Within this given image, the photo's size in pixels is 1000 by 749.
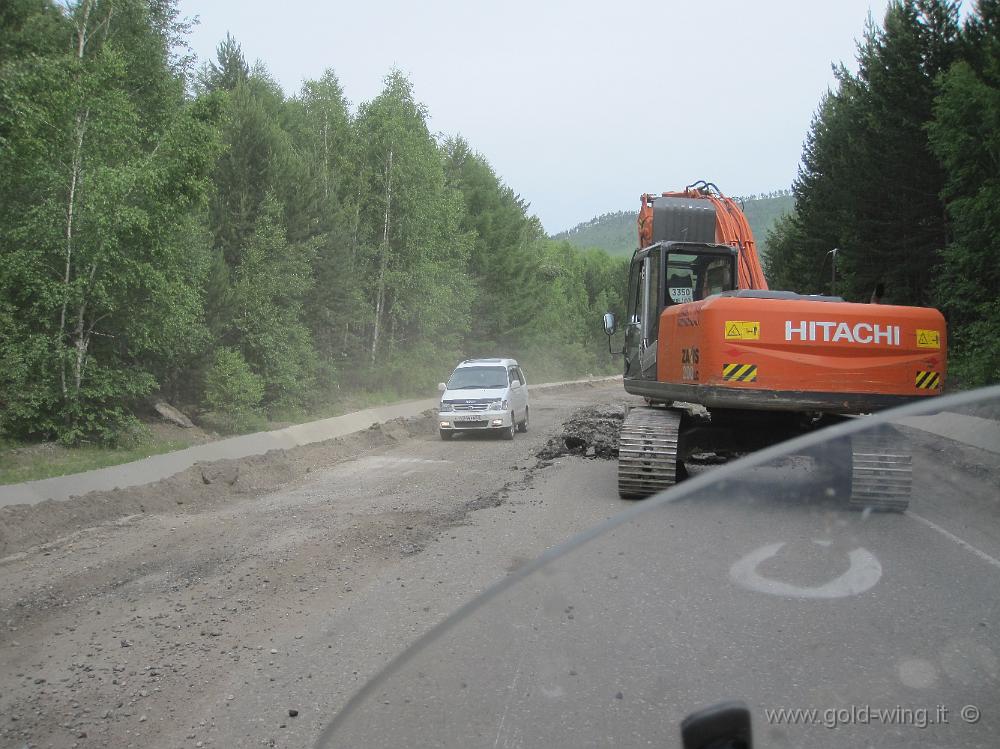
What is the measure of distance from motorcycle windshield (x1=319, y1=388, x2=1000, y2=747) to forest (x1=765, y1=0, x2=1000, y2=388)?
52.1 ft

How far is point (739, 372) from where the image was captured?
8.02 m

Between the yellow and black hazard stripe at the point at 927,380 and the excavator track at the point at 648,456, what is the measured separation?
2529 mm

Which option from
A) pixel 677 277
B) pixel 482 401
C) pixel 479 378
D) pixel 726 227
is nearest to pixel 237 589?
pixel 677 277

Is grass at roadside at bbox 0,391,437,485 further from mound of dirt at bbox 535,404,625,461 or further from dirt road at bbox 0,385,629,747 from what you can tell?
mound of dirt at bbox 535,404,625,461

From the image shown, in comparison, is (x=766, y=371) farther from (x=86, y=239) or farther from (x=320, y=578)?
(x=86, y=239)

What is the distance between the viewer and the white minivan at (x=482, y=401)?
61.9 feet

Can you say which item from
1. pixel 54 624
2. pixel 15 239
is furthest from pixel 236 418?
pixel 54 624

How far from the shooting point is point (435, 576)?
619cm

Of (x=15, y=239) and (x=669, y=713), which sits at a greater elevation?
(x=15, y=239)

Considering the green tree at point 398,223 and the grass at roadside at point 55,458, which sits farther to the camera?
the green tree at point 398,223

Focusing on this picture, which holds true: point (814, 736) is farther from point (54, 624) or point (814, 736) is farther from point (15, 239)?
point (15, 239)

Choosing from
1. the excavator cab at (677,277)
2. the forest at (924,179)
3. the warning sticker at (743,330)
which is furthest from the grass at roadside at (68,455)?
the forest at (924,179)

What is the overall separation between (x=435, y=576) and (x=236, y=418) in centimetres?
1533

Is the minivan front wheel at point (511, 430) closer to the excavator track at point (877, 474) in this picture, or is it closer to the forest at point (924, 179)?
the forest at point (924, 179)
